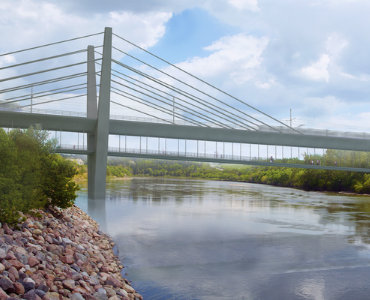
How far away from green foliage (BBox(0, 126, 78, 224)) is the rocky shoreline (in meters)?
0.52

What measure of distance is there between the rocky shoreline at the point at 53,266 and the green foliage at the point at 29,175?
52 cm

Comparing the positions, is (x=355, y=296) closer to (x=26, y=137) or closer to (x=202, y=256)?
(x=202, y=256)

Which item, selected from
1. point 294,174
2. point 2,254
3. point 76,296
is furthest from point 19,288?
point 294,174

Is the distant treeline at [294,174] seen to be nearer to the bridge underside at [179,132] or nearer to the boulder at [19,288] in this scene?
the bridge underside at [179,132]

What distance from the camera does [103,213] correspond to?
Answer: 20.9 meters

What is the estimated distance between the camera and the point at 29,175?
10.4 m

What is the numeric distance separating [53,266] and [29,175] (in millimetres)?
3931

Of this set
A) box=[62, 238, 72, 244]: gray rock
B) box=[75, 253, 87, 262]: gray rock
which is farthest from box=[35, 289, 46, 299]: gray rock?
box=[62, 238, 72, 244]: gray rock

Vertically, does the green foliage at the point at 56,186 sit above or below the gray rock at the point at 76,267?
above

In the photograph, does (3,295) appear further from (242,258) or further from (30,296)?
(242,258)

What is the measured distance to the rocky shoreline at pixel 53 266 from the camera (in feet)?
19.7

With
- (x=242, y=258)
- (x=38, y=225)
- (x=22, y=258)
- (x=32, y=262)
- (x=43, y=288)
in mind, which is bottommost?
(x=242, y=258)

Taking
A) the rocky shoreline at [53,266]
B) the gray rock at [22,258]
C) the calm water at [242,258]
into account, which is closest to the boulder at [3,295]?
the rocky shoreline at [53,266]

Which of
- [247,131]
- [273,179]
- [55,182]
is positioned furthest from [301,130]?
[273,179]
